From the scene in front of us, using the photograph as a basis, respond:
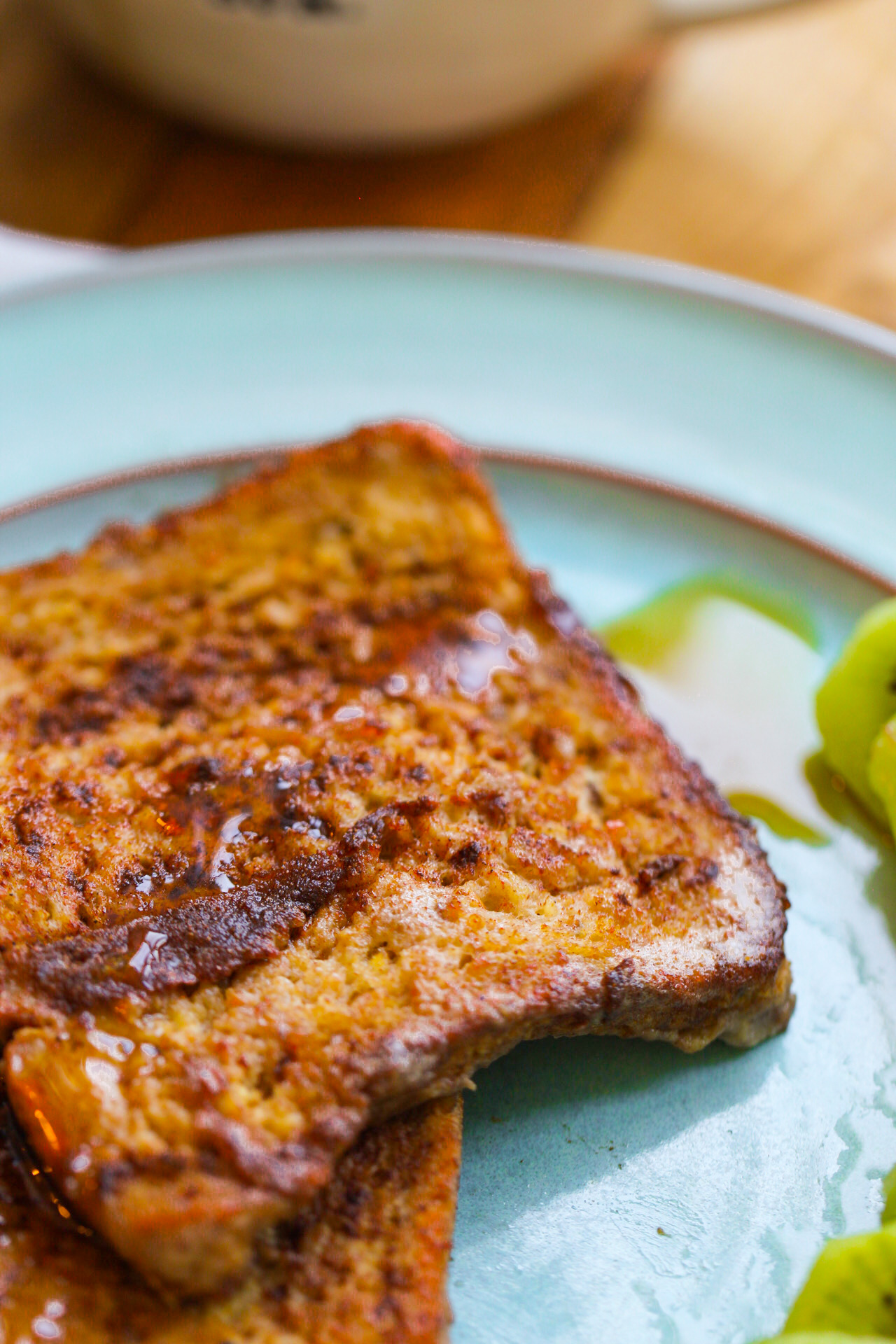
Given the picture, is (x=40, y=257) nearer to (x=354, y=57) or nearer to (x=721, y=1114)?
(x=354, y=57)

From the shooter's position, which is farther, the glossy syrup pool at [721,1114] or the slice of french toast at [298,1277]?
the glossy syrup pool at [721,1114]

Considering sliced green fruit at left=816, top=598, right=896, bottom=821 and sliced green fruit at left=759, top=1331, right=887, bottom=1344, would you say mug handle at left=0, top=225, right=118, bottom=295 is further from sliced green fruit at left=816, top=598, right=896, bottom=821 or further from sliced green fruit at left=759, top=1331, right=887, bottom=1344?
sliced green fruit at left=759, top=1331, right=887, bottom=1344

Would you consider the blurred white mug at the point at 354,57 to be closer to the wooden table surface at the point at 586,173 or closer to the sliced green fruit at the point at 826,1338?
the wooden table surface at the point at 586,173

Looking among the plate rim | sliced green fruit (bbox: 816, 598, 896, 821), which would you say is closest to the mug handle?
the plate rim

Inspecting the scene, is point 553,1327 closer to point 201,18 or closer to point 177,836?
point 177,836

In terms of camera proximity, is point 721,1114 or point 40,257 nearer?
point 721,1114

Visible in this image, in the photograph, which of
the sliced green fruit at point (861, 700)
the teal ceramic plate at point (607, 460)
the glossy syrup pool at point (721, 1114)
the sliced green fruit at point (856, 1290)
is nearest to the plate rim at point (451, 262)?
the teal ceramic plate at point (607, 460)

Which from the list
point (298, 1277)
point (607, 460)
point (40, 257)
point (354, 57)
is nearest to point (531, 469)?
point (607, 460)
